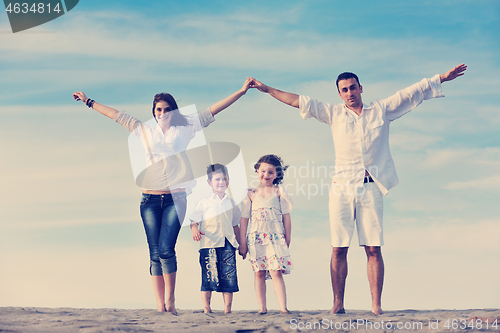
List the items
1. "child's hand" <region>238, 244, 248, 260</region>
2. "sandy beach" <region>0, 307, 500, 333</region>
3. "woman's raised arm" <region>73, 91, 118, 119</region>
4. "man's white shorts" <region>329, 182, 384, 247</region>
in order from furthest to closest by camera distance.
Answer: "woman's raised arm" <region>73, 91, 118, 119</region>
"child's hand" <region>238, 244, 248, 260</region>
"man's white shorts" <region>329, 182, 384, 247</region>
"sandy beach" <region>0, 307, 500, 333</region>

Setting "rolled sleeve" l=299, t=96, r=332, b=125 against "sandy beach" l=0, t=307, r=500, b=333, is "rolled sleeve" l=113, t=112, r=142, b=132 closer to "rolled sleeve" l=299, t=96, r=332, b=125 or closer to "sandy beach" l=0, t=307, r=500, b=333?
"rolled sleeve" l=299, t=96, r=332, b=125

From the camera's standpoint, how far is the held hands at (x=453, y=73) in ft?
19.0

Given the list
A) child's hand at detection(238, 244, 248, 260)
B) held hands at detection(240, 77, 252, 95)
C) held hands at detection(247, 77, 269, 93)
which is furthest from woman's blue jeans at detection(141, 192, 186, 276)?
held hands at detection(247, 77, 269, 93)

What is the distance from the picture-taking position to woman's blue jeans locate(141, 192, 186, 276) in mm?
5551

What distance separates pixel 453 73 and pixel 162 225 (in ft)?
12.4

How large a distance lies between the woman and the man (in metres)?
1.13

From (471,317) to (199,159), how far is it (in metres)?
3.53

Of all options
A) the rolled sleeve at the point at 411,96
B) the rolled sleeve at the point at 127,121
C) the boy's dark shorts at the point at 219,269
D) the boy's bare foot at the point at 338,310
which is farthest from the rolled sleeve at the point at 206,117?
the boy's bare foot at the point at 338,310

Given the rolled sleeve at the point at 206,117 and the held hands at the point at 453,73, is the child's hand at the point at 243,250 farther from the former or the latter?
the held hands at the point at 453,73

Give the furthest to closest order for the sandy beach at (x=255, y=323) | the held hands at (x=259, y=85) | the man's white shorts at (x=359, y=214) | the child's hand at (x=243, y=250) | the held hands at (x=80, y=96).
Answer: the held hands at (x=80, y=96) → the held hands at (x=259, y=85) → the child's hand at (x=243, y=250) → the man's white shorts at (x=359, y=214) → the sandy beach at (x=255, y=323)

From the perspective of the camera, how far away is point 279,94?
579 centimetres

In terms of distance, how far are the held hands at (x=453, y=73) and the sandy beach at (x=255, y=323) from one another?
269cm

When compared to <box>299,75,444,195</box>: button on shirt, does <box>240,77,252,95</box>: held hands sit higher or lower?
higher

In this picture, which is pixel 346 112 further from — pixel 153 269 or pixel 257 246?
pixel 153 269
